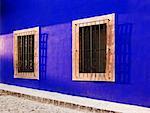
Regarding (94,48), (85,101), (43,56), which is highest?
(94,48)

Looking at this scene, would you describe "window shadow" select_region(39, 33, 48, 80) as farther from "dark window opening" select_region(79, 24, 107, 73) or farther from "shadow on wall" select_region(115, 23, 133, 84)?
"shadow on wall" select_region(115, 23, 133, 84)

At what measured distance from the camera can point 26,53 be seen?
414 inches

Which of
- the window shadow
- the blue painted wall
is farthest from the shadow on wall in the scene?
the window shadow

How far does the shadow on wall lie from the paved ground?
1149mm

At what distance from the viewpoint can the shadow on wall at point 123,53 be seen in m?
6.94

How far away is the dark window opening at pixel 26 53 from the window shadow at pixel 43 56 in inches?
21.5

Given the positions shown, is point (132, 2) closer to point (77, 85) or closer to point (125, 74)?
point (125, 74)

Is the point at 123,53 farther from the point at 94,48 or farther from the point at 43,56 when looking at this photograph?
the point at 43,56

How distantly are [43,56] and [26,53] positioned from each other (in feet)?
3.49

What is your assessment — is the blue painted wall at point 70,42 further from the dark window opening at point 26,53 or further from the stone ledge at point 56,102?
the stone ledge at point 56,102

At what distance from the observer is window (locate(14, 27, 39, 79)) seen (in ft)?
32.4

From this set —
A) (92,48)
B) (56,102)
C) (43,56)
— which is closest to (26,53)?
(43,56)

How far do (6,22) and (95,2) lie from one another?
183 inches

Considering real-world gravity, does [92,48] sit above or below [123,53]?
above
